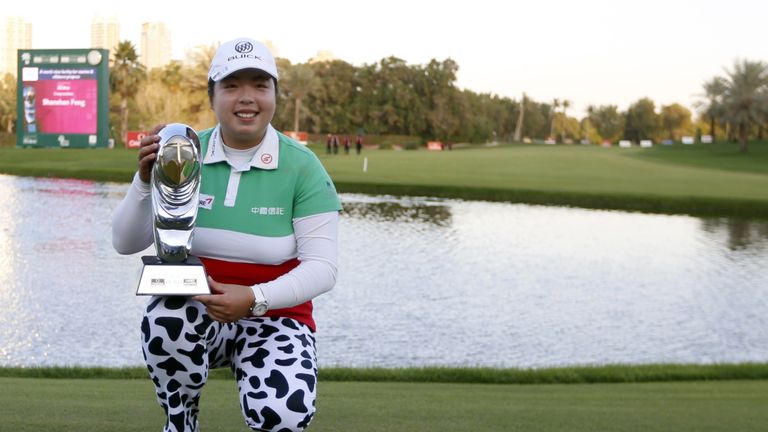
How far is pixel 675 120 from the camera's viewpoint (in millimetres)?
168625

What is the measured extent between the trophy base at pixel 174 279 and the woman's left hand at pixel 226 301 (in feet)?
0.14

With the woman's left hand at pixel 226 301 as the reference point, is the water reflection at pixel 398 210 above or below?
below

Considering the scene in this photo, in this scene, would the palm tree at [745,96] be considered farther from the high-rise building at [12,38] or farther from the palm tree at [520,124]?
the high-rise building at [12,38]

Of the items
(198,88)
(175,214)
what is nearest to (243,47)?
(175,214)

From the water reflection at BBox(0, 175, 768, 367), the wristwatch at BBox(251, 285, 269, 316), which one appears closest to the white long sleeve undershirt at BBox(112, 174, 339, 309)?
the wristwatch at BBox(251, 285, 269, 316)

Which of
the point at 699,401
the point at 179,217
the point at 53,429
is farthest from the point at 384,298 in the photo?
the point at 179,217

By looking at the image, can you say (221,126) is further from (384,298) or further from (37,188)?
(37,188)

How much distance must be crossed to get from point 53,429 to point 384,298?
8538 millimetres

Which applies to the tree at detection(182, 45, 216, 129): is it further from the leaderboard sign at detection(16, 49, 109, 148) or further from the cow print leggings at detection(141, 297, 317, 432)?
the cow print leggings at detection(141, 297, 317, 432)

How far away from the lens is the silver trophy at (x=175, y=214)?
2988 mm

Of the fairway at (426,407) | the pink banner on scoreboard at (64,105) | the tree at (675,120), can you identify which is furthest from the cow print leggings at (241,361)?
the tree at (675,120)

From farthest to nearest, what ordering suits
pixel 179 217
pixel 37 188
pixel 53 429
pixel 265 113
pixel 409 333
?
pixel 37 188, pixel 409 333, pixel 53 429, pixel 265 113, pixel 179 217

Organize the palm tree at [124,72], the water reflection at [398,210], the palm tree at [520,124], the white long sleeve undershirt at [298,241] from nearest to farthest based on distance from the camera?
the white long sleeve undershirt at [298,241]
the water reflection at [398,210]
the palm tree at [124,72]
the palm tree at [520,124]

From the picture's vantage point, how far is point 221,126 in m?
3.43
